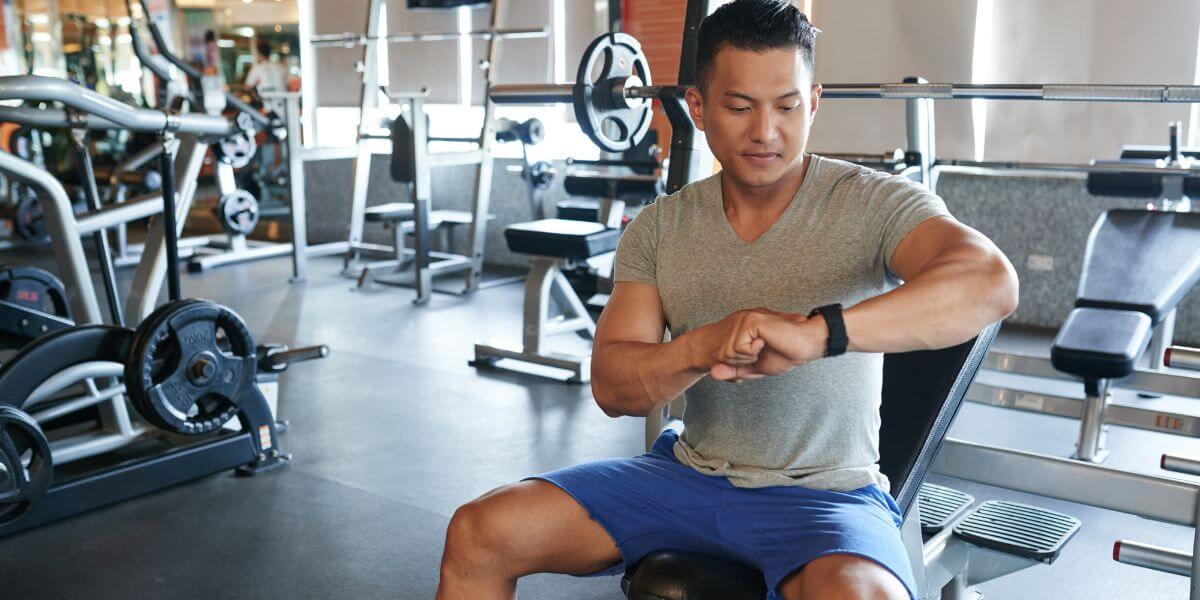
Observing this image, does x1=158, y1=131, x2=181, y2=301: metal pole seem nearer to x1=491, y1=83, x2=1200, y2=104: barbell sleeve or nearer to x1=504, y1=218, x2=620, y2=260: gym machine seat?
x1=491, y1=83, x2=1200, y2=104: barbell sleeve

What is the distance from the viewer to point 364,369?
3.71 meters

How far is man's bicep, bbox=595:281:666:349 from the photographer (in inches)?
50.3

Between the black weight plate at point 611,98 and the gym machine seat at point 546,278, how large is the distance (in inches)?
57.0

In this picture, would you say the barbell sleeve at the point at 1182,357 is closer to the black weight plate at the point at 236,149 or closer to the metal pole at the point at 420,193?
the metal pole at the point at 420,193

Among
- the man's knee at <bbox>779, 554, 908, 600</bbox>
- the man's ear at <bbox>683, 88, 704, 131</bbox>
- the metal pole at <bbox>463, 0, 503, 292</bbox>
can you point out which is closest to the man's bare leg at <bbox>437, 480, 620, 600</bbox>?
the man's knee at <bbox>779, 554, 908, 600</bbox>

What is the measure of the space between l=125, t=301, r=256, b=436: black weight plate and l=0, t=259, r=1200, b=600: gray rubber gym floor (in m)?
0.24

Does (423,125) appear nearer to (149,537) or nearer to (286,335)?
(286,335)

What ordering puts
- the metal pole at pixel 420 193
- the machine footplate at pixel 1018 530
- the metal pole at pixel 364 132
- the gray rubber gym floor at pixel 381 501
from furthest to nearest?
1. the metal pole at pixel 364 132
2. the metal pole at pixel 420 193
3. the gray rubber gym floor at pixel 381 501
4. the machine footplate at pixel 1018 530

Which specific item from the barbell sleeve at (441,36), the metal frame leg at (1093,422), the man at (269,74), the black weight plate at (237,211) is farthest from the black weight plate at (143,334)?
the man at (269,74)

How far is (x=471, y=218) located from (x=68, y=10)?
4.97m

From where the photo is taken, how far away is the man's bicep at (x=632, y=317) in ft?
4.19

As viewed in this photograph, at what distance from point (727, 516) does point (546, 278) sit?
2561 millimetres

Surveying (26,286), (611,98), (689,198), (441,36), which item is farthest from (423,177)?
(689,198)

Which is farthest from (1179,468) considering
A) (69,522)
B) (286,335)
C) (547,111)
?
(547,111)
